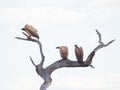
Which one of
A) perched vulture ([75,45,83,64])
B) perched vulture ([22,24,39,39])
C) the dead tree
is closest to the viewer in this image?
perched vulture ([75,45,83,64])

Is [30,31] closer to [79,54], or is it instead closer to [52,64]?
[52,64]

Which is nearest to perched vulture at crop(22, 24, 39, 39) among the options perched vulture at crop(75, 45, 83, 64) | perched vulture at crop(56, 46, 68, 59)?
perched vulture at crop(56, 46, 68, 59)

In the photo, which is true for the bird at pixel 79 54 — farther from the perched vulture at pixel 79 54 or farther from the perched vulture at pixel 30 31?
the perched vulture at pixel 30 31

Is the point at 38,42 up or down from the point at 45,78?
up

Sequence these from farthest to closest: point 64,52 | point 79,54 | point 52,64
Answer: point 52,64 < point 64,52 < point 79,54

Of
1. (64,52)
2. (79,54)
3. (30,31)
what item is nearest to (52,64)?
(64,52)

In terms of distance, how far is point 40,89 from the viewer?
12.3m

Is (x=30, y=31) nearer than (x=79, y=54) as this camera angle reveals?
No

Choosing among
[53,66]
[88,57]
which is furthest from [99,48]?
[53,66]

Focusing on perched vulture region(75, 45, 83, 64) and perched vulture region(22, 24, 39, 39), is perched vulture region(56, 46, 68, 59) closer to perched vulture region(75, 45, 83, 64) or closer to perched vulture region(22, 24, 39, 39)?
perched vulture region(75, 45, 83, 64)

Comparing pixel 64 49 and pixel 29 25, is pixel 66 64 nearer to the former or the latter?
pixel 64 49

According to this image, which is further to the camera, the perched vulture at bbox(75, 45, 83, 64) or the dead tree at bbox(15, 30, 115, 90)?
the dead tree at bbox(15, 30, 115, 90)

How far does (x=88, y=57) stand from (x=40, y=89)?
1.48 meters

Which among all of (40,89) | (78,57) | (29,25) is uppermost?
(29,25)
